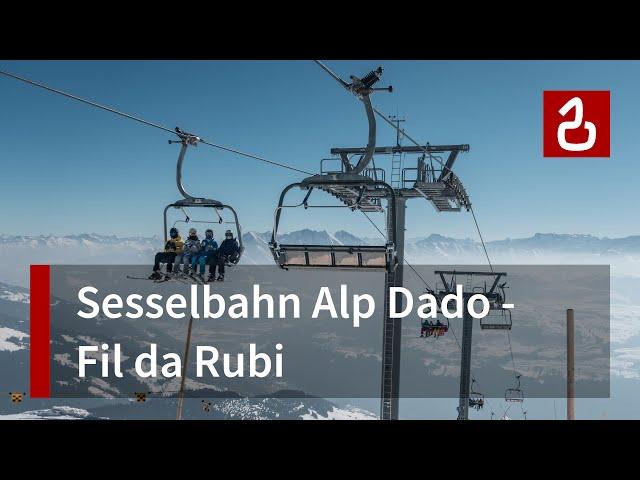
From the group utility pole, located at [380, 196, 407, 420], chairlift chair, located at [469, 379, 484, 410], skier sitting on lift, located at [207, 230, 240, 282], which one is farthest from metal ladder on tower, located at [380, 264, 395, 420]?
chairlift chair, located at [469, 379, 484, 410]

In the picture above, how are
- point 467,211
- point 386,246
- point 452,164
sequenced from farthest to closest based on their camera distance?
point 467,211
point 452,164
point 386,246

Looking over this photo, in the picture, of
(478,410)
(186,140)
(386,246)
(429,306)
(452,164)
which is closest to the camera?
(386,246)

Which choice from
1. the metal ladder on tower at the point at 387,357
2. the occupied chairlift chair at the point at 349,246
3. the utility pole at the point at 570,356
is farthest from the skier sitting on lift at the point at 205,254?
the metal ladder on tower at the point at 387,357

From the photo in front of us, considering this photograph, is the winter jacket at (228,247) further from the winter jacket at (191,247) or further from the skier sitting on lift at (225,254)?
the winter jacket at (191,247)

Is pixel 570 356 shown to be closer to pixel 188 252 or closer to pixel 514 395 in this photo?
pixel 188 252

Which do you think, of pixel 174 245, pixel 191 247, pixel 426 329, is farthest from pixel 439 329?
pixel 174 245

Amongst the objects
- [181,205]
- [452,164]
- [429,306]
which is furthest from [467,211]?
[181,205]
